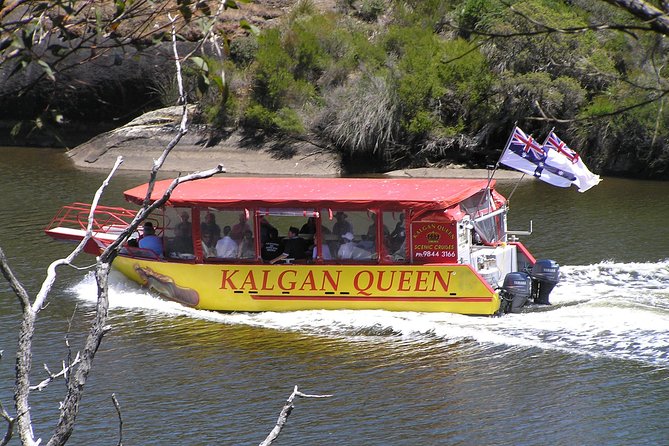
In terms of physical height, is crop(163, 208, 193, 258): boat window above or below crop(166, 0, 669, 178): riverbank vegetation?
below

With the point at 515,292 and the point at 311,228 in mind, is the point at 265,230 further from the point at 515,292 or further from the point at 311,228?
the point at 515,292

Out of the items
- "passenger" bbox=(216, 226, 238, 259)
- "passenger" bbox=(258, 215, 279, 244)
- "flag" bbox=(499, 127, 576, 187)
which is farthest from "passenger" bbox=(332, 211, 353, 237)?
"flag" bbox=(499, 127, 576, 187)

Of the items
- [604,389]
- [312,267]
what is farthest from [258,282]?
[604,389]

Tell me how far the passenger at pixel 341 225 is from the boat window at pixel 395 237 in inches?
25.9

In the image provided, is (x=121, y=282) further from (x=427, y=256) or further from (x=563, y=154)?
(x=563, y=154)

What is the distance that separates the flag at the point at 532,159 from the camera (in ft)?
57.3

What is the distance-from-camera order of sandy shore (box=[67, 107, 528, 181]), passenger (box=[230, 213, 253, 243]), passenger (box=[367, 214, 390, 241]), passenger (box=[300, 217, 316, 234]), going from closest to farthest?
1. passenger (box=[367, 214, 390, 241])
2. passenger (box=[300, 217, 316, 234])
3. passenger (box=[230, 213, 253, 243])
4. sandy shore (box=[67, 107, 528, 181])

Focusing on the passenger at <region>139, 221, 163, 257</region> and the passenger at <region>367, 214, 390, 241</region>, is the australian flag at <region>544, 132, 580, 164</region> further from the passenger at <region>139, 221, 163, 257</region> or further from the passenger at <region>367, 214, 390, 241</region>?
the passenger at <region>139, 221, 163, 257</region>

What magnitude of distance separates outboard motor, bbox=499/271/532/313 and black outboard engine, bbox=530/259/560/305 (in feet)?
1.20

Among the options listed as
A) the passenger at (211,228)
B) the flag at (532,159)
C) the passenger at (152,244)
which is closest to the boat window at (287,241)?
the passenger at (211,228)

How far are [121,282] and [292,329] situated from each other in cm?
436

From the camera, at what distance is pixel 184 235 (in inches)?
708

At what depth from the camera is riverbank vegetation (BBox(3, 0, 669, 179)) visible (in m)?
33.5

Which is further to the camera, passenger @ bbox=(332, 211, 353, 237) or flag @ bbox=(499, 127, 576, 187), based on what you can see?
flag @ bbox=(499, 127, 576, 187)
